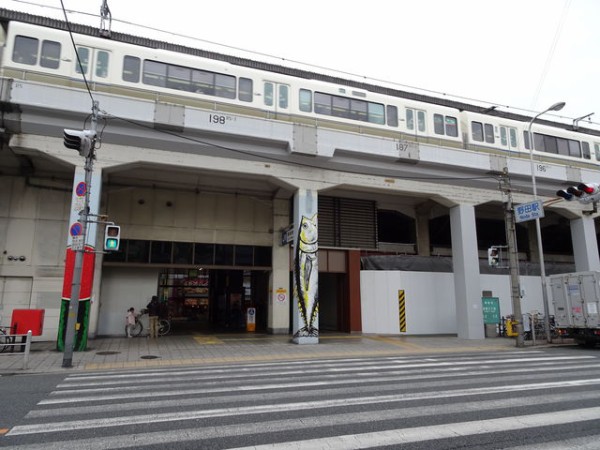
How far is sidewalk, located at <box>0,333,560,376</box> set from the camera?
12.3 metres

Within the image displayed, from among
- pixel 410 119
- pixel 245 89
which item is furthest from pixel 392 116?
pixel 245 89

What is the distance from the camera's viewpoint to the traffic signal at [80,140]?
11.7 metres

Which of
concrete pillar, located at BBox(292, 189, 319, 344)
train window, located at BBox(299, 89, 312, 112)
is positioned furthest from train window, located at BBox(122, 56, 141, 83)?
concrete pillar, located at BBox(292, 189, 319, 344)

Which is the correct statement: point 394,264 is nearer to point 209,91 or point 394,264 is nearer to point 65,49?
point 209,91

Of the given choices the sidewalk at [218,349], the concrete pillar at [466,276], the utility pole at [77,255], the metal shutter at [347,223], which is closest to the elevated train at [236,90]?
the concrete pillar at [466,276]

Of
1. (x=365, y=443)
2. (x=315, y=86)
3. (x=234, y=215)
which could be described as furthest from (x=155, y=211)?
(x=365, y=443)

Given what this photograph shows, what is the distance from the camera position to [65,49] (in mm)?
15969

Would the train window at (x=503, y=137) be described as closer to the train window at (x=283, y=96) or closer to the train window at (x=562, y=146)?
the train window at (x=562, y=146)

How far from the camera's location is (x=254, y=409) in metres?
6.70

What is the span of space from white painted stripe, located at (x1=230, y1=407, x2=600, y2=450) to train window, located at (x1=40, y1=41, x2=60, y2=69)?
16374mm

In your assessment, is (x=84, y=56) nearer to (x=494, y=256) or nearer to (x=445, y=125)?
(x=445, y=125)

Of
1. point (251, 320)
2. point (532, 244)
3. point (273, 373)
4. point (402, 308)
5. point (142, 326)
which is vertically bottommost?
point (273, 373)

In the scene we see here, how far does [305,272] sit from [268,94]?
26.3ft

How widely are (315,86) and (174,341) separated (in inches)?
507
